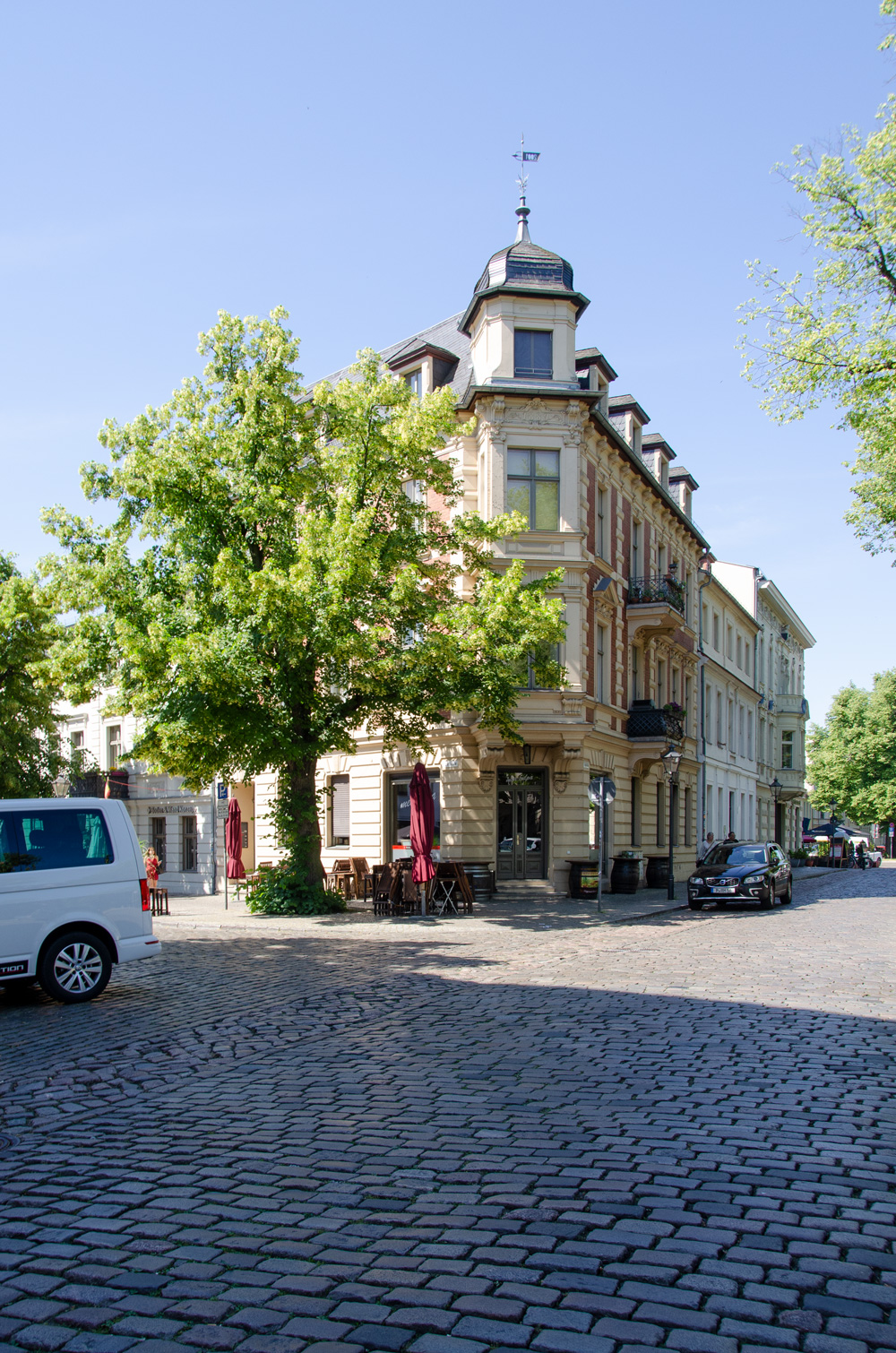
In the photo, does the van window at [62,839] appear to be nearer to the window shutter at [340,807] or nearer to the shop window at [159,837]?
the window shutter at [340,807]

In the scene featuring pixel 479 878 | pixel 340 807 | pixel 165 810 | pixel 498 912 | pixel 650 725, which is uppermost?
pixel 650 725

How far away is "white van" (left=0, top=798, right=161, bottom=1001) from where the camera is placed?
996cm

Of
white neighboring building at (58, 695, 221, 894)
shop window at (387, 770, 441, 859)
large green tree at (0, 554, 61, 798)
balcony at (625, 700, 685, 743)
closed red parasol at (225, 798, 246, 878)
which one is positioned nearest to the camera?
closed red parasol at (225, 798, 246, 878)

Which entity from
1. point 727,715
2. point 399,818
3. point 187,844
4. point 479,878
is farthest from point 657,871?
point 727,715

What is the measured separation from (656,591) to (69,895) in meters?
23.1

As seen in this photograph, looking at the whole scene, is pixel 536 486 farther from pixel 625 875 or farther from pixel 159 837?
pixel 159 837

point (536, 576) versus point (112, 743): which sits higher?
point (536, 576)

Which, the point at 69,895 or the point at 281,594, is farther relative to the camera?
the point at 281,594

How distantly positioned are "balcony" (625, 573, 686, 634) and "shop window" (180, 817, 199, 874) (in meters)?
15.4

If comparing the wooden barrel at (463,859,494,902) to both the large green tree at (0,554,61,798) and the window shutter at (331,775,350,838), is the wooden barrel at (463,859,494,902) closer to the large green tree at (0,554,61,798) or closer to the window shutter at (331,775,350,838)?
the window shutter at (331,775,350,838)

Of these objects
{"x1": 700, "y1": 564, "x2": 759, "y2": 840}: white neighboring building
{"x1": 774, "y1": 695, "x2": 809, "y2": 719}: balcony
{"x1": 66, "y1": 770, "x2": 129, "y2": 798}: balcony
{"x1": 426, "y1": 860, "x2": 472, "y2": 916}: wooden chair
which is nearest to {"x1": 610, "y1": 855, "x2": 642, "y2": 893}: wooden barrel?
{"x1": 426, "y1": 860, "x2": 472, "y2": 916}: wooden chair

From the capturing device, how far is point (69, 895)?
10.3 meters

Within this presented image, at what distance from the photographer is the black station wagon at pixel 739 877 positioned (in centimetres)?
2361

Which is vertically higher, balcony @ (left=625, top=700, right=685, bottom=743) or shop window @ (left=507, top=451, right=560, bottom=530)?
shop window @ (left=507, top=451, right=560, bottom=530)
